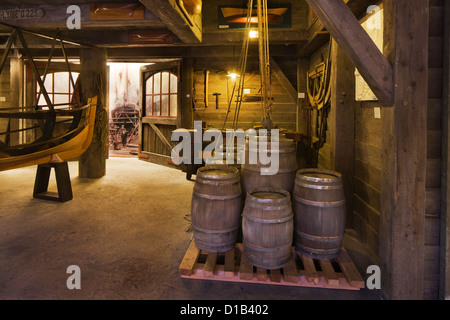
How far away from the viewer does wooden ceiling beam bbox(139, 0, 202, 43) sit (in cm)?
383

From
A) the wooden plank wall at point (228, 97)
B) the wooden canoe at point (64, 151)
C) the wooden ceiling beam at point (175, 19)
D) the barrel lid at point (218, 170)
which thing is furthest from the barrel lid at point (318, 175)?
the wooden plank wall at point (228, 97)

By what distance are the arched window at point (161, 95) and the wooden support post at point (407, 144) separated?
615 cm

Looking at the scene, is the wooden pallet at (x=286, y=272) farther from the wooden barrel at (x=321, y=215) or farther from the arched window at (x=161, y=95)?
the arched window at (x=161, y=95)

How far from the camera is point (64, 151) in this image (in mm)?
5188

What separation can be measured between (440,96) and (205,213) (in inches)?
78.8

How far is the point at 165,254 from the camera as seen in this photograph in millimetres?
3008

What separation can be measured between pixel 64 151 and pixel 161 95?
11.6ft

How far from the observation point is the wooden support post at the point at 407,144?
Answer: 2.15 metres

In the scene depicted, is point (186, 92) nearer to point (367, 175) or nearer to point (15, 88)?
point (15, 88)

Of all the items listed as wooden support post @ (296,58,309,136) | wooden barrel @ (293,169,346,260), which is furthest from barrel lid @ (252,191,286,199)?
wooden support post @ (296,58,309,136)

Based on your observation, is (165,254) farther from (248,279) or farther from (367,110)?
(367,110)

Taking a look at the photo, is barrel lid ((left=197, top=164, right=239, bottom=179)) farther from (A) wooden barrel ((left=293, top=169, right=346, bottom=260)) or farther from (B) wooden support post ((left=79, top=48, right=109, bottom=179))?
(B) wooden support post ((left=79, top=48, right=109, bottom=179))

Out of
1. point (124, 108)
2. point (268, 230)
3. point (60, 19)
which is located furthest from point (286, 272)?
point (124, 108)
